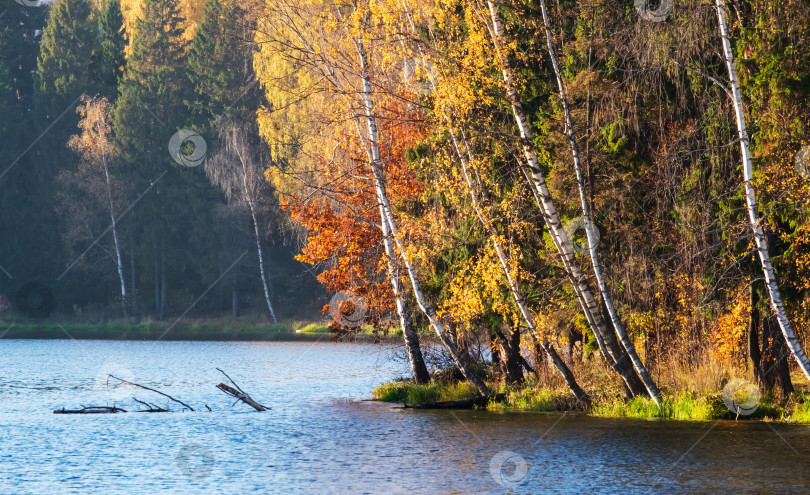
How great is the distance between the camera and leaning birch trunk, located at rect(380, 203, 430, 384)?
77.1 ft

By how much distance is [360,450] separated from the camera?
58.3 feet

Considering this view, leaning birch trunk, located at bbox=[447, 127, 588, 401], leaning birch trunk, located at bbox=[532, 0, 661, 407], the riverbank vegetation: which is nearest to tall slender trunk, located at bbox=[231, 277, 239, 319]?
the riverbank vegetation

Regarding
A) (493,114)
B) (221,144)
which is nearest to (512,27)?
(493,114)

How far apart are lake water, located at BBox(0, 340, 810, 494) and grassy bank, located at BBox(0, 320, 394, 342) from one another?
1136 inches

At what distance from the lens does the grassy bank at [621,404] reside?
19453 millimetres

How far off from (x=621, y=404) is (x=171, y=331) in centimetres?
4362

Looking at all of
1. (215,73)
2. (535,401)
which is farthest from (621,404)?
(215,73)

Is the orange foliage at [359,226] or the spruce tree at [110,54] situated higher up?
the spruce tree at [110,54]

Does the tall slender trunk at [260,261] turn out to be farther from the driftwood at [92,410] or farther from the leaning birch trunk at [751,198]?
the leaning birch trunk at [751,198]

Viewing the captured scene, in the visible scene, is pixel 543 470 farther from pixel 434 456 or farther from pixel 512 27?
pixel 512 27

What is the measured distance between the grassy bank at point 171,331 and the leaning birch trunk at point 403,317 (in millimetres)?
29575

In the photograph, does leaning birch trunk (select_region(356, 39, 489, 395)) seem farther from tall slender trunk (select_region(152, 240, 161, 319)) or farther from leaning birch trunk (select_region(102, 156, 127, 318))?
tall slender trunk (select_region(152, 240, 161, 319))

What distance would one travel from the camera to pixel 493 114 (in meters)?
21.5

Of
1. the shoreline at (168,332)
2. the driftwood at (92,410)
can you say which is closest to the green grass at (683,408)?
the driftwood at (92,410)
